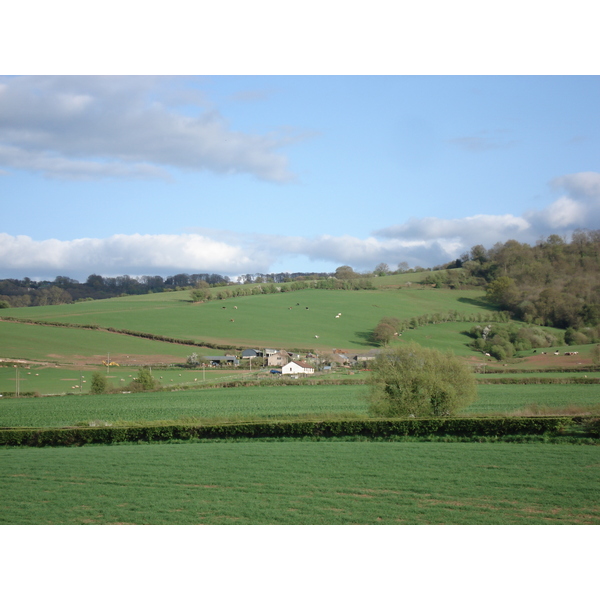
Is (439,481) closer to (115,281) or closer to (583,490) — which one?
(583,490)

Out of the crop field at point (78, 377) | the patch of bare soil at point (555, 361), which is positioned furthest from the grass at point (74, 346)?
the patch of bare soil at point (555, 361)

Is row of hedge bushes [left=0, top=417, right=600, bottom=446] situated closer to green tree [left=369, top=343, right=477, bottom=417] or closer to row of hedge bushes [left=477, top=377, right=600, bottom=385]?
green tree [left=369, top=343, right=477, bottom=417]

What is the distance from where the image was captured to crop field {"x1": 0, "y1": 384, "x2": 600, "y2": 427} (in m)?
31.9

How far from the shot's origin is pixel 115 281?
138 metres

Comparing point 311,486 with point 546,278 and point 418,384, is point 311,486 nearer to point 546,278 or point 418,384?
point 418,384

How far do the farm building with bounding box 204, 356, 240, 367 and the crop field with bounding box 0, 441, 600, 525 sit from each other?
4440cm

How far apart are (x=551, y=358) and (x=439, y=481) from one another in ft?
167

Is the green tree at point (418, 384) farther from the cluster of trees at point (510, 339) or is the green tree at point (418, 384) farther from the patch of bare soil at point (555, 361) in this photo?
the cluster of trees at point (510, 339)

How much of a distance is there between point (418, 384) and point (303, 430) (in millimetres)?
5976

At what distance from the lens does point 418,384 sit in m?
24.2

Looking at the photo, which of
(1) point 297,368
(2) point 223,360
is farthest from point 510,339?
(2) point 223,360

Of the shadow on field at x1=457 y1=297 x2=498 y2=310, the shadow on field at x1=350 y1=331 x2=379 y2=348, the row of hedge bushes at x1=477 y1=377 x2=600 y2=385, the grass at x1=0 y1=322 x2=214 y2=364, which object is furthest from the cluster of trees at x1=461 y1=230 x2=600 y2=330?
the grass at x1=0 y1=322 x2=214 y2=364

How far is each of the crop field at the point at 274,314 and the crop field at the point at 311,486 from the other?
181 ft
